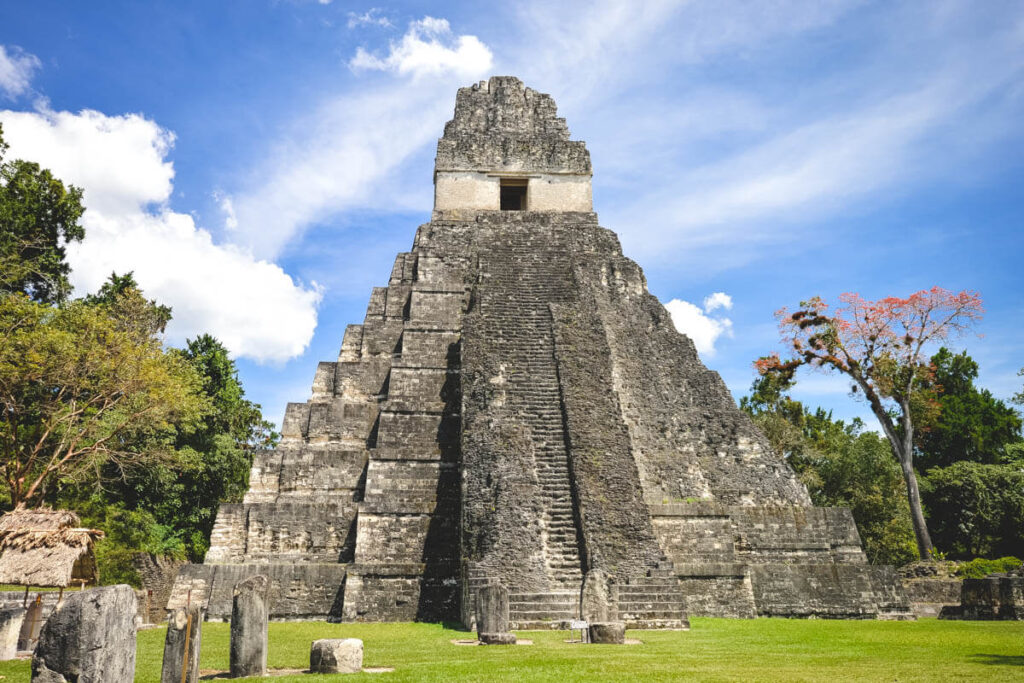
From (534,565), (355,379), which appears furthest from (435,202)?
(534,565)

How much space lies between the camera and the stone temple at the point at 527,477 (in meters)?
10.2

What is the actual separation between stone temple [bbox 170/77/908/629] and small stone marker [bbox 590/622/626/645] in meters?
1.44

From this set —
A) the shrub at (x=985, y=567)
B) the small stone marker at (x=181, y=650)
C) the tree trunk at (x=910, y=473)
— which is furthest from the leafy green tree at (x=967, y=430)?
the small stone marker at (x=181, y=650)

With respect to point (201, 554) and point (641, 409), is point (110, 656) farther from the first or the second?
point (201, 554)

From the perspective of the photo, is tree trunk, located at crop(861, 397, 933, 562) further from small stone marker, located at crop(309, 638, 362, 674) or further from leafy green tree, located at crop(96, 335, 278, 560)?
leafy green tree, located at crop(96, 335, 278, 560)

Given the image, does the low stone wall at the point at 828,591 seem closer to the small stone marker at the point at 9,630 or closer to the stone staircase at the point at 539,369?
the stone staircase at the point at 539,369

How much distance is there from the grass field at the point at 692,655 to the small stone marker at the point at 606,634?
0.29 meters

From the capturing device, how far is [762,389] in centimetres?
2961

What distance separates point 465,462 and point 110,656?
6.98 meters

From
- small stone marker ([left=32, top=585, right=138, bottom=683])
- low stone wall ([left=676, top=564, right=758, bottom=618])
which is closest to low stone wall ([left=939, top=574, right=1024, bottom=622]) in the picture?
low stone wall ([left=676, top=564, right=758, bottom=618])

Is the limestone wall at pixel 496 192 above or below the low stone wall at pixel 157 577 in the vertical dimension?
above

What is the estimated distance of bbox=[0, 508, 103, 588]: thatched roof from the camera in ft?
26.9

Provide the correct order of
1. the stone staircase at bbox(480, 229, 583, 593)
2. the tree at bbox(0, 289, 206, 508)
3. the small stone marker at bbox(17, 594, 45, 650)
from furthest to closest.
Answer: the tree at bbox(0, 289, 206, 508)
the stone staircase at bbox(480, 229, 583, 593)
the small stone marker at bbox(17, 594, 45, 650)

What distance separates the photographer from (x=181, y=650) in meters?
5.12
